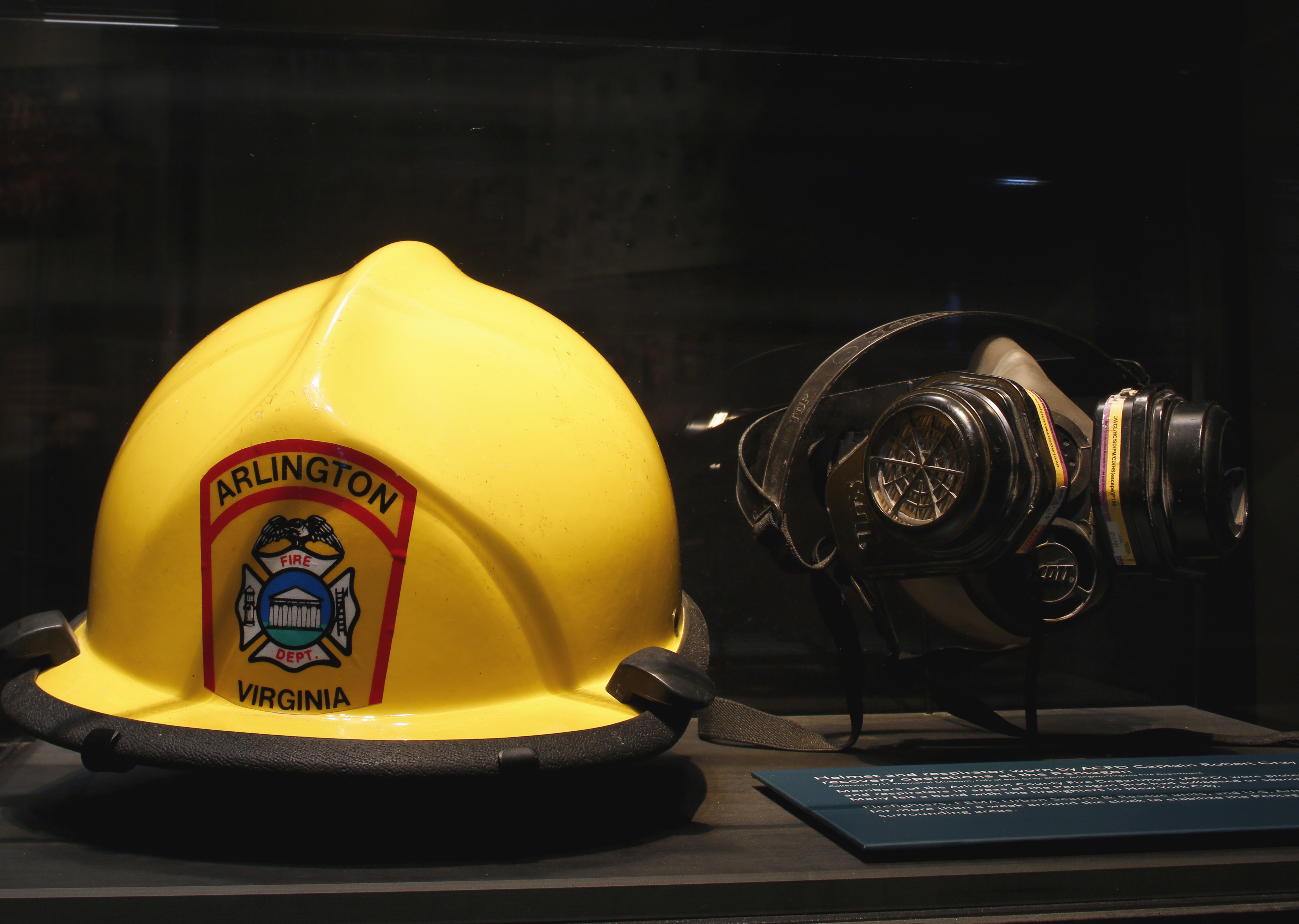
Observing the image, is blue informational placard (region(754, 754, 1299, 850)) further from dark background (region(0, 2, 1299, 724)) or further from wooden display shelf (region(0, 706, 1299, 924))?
dark background (region(0, 2, 1299, 724))

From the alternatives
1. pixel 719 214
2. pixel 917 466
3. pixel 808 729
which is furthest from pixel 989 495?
pixel 719 214

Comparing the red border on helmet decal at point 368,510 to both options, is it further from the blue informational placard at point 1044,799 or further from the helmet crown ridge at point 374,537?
the blue informational placard at point 1044,799

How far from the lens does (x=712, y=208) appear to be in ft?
4.88

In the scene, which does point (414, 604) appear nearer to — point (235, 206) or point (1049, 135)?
point (235, 206)

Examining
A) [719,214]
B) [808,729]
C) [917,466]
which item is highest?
[719,214]

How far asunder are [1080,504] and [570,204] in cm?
87

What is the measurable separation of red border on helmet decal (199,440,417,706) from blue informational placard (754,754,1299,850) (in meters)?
0.40

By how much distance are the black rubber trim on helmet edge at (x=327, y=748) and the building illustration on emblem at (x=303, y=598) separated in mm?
72

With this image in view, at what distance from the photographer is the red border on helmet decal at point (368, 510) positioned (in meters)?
0.78

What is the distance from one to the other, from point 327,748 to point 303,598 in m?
0.13

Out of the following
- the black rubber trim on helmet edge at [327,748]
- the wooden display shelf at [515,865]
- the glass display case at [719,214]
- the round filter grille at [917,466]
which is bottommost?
the wooden display shelf at [515,865]

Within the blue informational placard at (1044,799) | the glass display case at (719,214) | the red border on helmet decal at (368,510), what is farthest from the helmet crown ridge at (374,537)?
the glass display case at (719,214)

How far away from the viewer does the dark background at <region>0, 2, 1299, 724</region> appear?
1.36m

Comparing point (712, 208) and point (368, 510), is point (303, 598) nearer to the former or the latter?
point (368, 510)
